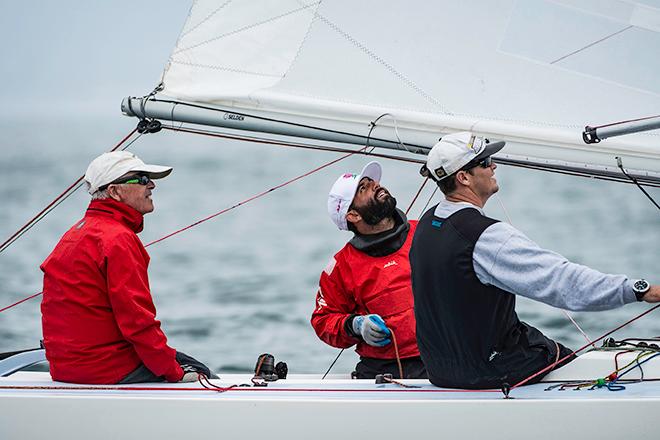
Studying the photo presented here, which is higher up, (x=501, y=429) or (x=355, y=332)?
(x=355, y=332)

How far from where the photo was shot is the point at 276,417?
347 centimetres

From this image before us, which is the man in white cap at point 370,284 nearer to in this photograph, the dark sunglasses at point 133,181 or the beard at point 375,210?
the beard at point 375,210

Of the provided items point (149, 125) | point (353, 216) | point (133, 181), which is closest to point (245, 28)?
point (149, 125)

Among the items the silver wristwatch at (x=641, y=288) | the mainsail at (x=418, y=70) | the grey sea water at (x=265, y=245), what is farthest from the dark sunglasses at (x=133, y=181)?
the silver wristwatch at (x=641, y=288)

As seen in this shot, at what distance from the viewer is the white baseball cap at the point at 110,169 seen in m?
3.79

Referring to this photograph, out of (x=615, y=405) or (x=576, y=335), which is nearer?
(x=615, y=405)

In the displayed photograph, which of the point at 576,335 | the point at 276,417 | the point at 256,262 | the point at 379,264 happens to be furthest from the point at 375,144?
the point at 256,262

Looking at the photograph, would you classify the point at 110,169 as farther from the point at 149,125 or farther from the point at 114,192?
the point at 149,125

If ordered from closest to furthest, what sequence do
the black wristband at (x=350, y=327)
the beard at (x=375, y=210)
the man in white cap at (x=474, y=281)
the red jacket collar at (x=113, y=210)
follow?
1. the man in white cap at (x=474, y=281)
2. the red jacket collar at (x=113, y=210)
3. the black wristband at (x=350, y=327)
4. the beard at (x=375, y=210)

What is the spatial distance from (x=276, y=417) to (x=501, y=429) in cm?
61

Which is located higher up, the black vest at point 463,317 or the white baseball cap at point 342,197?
the white baseball cap at point 342,197

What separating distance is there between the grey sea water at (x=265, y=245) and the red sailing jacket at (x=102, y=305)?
4.65ft

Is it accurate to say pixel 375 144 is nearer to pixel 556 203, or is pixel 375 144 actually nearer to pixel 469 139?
pixel 469 139

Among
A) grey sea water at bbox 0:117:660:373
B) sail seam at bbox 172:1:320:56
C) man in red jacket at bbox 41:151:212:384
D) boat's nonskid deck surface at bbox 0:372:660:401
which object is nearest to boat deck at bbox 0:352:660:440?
boat's nonskid deck surface at bbox 0:372:660:401
